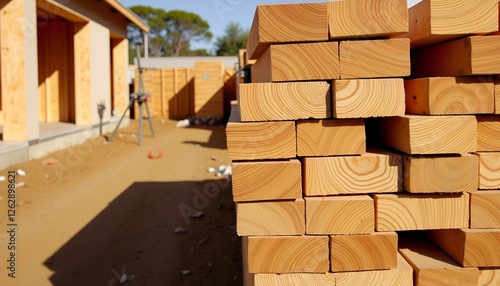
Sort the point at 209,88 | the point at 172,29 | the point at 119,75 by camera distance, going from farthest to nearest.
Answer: the point at 172,29
the point at 209,88
the point at 119,75

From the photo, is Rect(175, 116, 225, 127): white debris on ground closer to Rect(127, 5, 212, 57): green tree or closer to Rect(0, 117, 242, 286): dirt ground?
Rect(0, 117, 242, 286): dirt ground

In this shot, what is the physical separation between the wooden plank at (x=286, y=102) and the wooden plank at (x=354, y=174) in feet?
0.75

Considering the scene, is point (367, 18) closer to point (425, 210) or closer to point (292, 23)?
point (292, 23)

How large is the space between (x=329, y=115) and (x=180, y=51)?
41885 millimetres

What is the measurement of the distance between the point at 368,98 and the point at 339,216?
1.84 feet

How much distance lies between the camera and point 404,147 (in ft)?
6.08

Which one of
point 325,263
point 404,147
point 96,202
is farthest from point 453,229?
point 96,202

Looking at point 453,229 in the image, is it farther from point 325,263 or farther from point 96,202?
point 96,202

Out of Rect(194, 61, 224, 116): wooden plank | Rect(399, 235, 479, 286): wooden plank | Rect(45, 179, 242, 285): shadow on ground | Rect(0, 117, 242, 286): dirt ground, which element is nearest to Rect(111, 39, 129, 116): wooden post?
Rect(194, 61, 224, 116): wooden plank

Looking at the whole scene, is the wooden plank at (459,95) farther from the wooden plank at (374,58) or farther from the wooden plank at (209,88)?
the wooden plank at (209,88)

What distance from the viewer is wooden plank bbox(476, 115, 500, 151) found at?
1.87 metres

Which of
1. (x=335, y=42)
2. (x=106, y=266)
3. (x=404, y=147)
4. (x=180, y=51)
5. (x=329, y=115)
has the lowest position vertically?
(x=106, y=266)

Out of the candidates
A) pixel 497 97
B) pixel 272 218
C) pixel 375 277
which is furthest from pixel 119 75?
pixel 497 97

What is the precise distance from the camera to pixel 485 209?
187 centimetres
